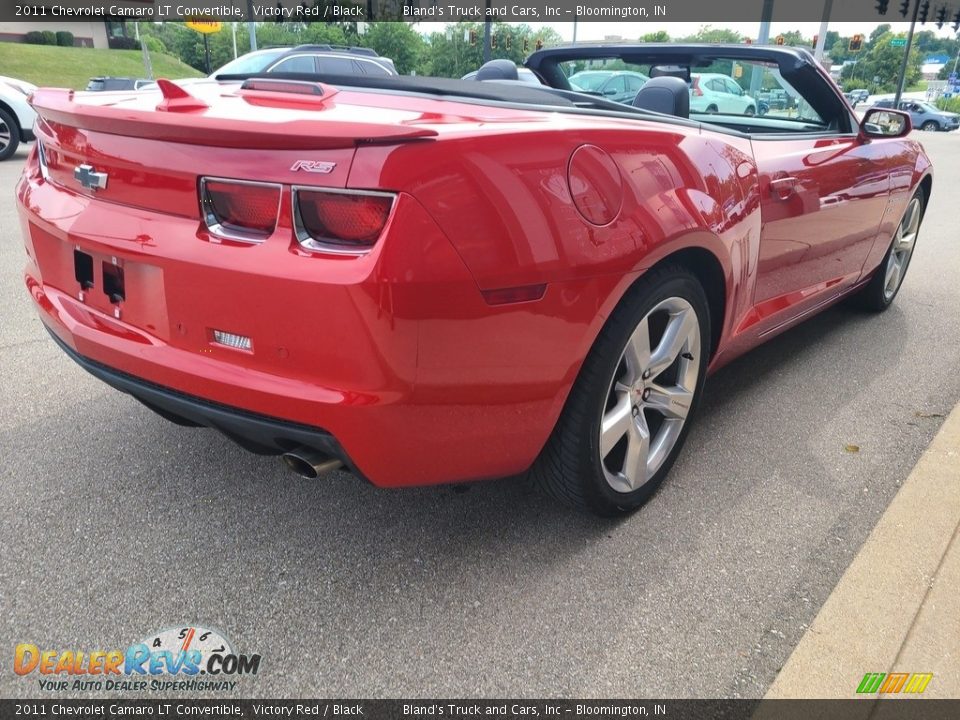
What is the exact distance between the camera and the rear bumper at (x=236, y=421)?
1.71 metres

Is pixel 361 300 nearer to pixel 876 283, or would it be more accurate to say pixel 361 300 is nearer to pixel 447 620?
pixel 447 620

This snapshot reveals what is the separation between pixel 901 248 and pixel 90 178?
442 centimetres

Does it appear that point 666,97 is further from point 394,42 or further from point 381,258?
point 394,42

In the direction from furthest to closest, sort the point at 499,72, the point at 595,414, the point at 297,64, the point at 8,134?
the point at 297,64 < the point at 8,134 < the point at 499,72 < the point at 595,414

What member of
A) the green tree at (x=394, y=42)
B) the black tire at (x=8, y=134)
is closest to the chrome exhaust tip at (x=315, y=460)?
the black tire at (x=8, y=134)

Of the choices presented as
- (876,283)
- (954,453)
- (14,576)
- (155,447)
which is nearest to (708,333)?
(954,453)

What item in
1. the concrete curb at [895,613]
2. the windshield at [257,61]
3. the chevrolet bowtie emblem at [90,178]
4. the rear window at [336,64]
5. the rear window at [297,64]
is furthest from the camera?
the rear window at [336,64]

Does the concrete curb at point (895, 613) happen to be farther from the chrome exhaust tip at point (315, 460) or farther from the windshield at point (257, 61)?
the windshield at point (257, 61)

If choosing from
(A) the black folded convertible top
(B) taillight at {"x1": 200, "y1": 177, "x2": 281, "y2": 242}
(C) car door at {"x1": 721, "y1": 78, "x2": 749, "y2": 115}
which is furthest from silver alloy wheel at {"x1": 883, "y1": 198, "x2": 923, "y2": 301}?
(B) taillight at {"x1": 200, "y1": 177, "x2": 281, "y2": 242}

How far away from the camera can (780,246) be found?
9.34ft

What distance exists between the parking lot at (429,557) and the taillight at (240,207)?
77 centimetres

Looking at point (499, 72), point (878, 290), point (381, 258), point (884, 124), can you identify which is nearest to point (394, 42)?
point (878, 290)

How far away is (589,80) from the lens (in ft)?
15.6

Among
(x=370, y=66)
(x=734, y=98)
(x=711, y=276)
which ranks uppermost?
(x=734, y=98)
